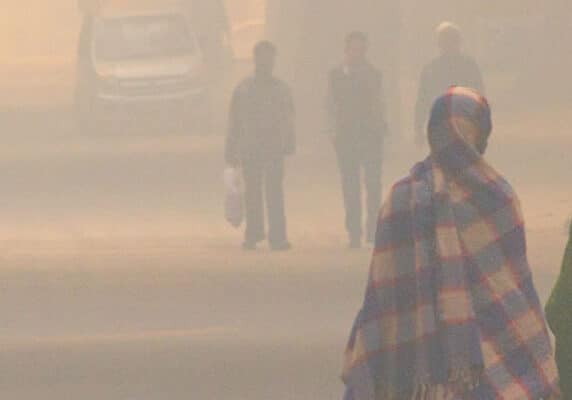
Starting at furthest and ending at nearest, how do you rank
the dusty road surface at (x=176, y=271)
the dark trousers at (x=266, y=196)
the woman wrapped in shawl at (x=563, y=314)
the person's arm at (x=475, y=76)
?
1. the person's arm at (x=475, y=76)
2. the dark trousers at (x=266, y=196)
3. the dusty road surface at (x=176, y=271)
4. the woman wrapped in shawl at (x=563, y=314)

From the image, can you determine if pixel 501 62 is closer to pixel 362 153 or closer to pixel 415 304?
pixel 362 153

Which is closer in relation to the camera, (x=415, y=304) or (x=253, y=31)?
(x=415, y=304)

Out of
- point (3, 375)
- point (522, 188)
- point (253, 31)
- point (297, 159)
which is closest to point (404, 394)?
point (3, 375)

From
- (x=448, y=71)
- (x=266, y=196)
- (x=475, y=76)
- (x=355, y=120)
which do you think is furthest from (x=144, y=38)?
(x=266, y=196)

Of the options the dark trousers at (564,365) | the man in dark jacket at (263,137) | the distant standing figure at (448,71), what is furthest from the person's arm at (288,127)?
the dark trousers at (564,365)

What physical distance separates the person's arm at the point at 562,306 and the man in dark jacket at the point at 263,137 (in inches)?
484

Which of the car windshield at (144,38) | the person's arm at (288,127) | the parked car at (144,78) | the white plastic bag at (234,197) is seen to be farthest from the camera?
the car windshield at (144,38)

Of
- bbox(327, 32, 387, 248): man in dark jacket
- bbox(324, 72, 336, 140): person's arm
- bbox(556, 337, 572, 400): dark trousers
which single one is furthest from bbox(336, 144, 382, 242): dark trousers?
bbox(556, 337, 572, 400): dark trousers

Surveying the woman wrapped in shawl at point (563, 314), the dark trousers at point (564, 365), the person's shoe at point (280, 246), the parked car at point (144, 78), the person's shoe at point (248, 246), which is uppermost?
the woman wrapped in shawl at point (563, 314)

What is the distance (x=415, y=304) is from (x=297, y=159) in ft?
74.7

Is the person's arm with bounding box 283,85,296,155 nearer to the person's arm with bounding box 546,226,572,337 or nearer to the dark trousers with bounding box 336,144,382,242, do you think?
the dark trousers with bounding box 336,144,382,242

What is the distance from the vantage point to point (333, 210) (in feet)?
78.2

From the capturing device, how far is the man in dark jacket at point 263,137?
1866cm

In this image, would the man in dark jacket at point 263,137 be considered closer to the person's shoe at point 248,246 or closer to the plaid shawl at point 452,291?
the person's shoe at point 248,246
